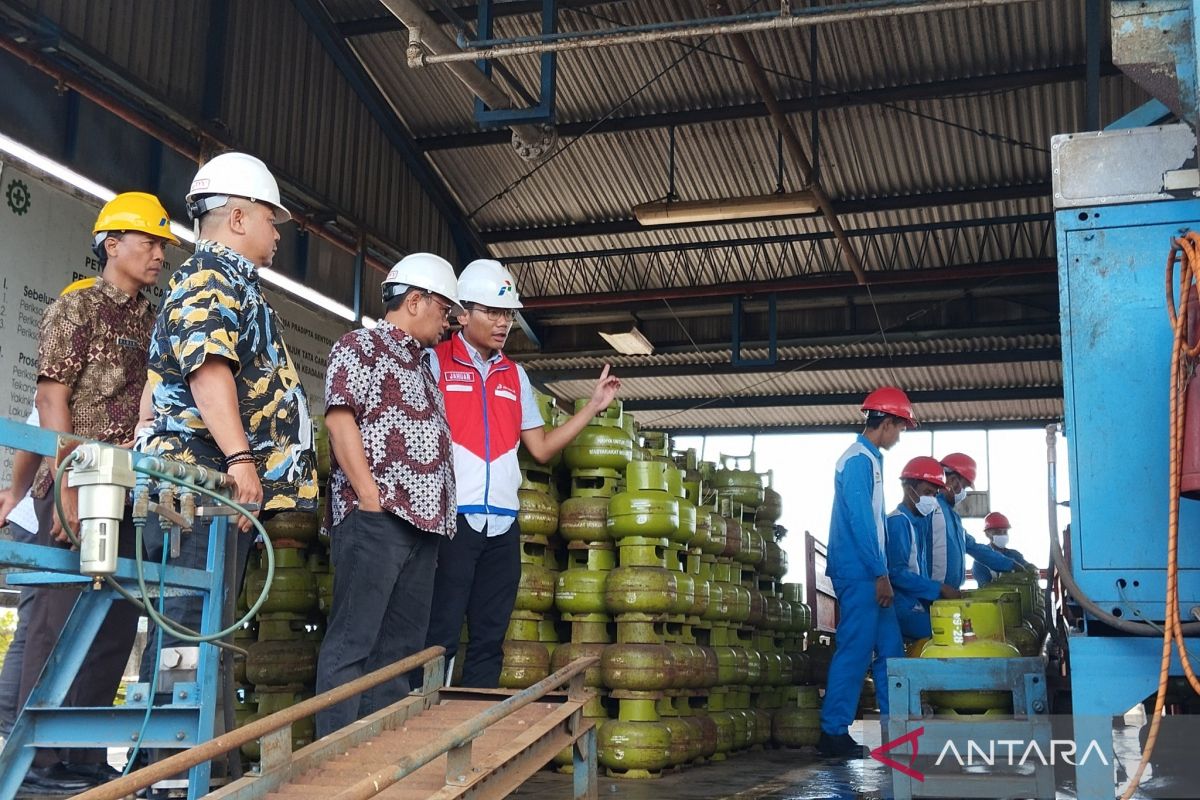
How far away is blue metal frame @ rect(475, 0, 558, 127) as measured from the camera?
9883mm

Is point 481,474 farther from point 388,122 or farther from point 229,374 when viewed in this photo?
point 388,122

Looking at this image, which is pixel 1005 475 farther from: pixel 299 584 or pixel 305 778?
pixel 305 778

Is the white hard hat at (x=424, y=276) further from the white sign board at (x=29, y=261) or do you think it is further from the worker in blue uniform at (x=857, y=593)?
the white sign board at (x=29, y=261)

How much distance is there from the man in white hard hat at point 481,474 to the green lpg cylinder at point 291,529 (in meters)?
1.16

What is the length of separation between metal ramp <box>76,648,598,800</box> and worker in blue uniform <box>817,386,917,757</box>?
3.11 meters

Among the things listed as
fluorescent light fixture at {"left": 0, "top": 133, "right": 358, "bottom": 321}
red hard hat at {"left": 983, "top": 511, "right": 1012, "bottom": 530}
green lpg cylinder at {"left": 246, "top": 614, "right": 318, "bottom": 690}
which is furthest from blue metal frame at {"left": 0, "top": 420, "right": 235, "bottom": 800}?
red hard hat at {"left": 983, "top": 511, "right": 1012, "bottom": 530}

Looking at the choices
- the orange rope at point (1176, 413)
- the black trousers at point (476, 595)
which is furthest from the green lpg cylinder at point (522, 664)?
the orange rope at point (1176, 413)

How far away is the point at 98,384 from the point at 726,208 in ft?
26.6

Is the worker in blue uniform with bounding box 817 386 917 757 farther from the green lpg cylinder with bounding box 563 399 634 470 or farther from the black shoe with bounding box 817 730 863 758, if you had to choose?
the green lpg cylinder with bounding box 563 399 634 470

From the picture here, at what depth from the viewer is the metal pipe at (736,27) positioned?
806 centimetres

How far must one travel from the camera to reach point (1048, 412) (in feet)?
60.0

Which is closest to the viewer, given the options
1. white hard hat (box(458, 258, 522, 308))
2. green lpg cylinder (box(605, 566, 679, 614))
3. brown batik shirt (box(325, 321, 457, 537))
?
brown batik shirt (box(325, 321, 457, 537))

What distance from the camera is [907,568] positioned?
7746 millimetres

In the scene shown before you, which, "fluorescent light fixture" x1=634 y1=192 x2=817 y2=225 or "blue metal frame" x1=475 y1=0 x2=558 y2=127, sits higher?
"blue metal frame" x1=475 y1=0 x2=558 y2=127
